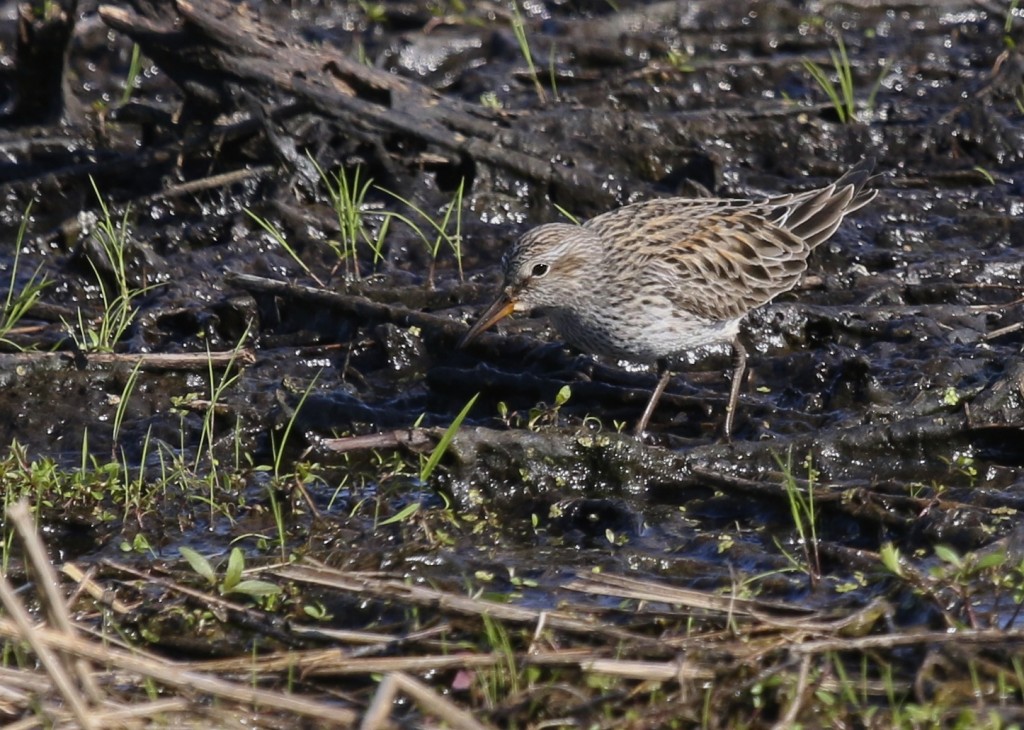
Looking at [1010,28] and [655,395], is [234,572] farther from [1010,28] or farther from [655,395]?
[1010,28]

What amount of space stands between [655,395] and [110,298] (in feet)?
11.9

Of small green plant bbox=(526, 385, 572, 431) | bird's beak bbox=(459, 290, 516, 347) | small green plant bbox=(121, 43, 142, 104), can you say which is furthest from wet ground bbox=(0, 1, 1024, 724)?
bird's beak bbox=(459, 290, 516, 347)

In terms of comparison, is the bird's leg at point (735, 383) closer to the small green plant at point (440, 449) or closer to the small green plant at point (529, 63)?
the small green plant at point (440, 449)

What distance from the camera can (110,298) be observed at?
9.38 m

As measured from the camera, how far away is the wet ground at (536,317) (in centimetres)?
684

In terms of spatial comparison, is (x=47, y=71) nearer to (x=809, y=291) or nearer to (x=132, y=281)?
(x=132, y=281)

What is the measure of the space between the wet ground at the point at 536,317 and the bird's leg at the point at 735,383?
0.07m

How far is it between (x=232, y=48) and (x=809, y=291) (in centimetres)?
384

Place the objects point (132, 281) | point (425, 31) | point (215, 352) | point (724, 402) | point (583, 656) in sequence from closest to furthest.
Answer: point (583, 656)
point (724, 402)
point (215, 352)
point (132, 281)
point (425, 31)

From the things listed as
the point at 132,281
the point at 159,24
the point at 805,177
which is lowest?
the point at 132,281

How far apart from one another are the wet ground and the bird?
306 millimetres

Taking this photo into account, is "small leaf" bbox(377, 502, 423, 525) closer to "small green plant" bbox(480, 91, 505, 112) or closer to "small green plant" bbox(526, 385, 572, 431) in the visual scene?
"small green plant" bbox(526, 385, 572, 431)

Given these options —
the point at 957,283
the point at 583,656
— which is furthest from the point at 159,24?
the point at 583,656

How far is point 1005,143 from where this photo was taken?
10594 millimetres
